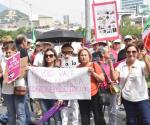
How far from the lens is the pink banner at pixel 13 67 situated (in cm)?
742

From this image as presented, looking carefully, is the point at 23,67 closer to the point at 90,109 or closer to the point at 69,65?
the point at 69,65

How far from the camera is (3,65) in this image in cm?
789

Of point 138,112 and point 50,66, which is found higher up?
point 50,66

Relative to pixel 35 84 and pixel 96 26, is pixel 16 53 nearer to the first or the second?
pixel 35 84

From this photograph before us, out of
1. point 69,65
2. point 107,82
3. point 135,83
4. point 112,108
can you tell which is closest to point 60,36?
point 69,65

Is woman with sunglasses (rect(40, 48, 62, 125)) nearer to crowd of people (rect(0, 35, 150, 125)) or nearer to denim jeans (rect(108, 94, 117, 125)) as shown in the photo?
crowd of people (rect(0, 35, 150, 125))

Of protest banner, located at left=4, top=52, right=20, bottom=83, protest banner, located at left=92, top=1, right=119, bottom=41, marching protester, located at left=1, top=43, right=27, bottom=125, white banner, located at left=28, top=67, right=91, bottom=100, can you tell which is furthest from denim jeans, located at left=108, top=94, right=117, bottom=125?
protest banner, located at left=4, top=52, right=20, bottom=83

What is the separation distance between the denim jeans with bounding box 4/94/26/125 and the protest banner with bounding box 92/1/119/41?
2066 mm

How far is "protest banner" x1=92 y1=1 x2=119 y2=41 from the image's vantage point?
8.74 m

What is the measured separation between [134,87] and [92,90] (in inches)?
31.9

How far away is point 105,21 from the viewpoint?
28.9 feet

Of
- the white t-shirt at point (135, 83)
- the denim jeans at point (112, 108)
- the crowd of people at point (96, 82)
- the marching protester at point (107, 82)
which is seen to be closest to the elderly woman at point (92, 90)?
the crowd of people at point (96, 82)

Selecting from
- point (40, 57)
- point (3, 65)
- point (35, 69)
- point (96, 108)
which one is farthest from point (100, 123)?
point (40, 57)

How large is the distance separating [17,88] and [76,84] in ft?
2.94
